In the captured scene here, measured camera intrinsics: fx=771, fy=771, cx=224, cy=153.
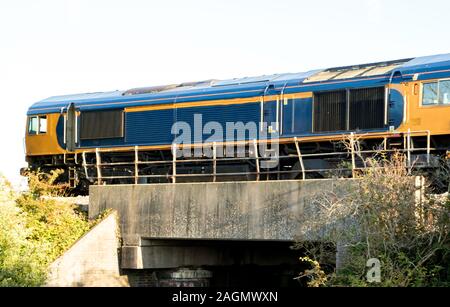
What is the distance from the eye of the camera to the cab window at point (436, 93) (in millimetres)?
18562

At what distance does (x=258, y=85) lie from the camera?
21672 mm

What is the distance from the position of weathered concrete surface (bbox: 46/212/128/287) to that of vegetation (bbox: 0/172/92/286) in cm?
44

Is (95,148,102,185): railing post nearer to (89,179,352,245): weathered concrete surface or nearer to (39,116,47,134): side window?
(89,179,352,245): weathered concrete surface

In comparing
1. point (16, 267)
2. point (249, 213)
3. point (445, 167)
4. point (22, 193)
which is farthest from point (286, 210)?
point (22, 193)

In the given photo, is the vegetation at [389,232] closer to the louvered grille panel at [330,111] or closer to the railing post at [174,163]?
the louvered grille panel at [330,111]

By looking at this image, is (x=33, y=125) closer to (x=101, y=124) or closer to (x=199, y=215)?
(x=101, y=124)

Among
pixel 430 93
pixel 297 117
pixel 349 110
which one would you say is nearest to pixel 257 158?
pixel 297 117

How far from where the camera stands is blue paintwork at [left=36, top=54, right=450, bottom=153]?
19.2 m

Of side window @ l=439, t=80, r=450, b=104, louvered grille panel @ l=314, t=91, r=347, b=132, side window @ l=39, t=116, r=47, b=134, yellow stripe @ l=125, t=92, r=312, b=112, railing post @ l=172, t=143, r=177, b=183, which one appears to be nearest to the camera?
side window @ l=439, t=80, r=450, b=104

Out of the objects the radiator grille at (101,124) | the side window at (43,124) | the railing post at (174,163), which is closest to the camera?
the railing post at (174,163)

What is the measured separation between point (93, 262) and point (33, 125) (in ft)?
29.2

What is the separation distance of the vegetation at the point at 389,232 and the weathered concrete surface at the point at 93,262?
5.86m

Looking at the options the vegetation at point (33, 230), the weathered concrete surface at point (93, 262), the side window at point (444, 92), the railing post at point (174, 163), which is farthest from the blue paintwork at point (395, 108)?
the vegetation at point (33, 230)

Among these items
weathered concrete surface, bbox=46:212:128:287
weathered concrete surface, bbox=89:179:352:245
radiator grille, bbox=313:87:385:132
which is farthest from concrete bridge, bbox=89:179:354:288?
radiator grille, bbox=313:87:385:132
